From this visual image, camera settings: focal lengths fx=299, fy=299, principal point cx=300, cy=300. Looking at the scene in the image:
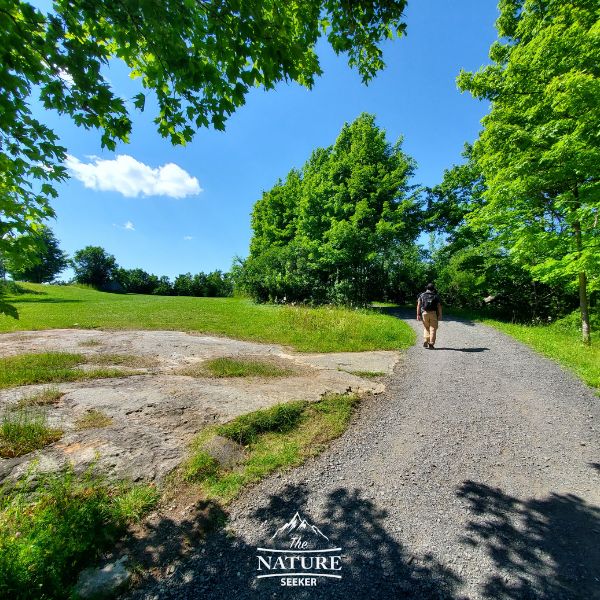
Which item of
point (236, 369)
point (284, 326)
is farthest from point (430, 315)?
point (236, 369)

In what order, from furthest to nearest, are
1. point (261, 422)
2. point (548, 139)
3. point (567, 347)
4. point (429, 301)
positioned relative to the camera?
point (429, 301) < point (548, 139) < point (567, 347) < point (261, 422)

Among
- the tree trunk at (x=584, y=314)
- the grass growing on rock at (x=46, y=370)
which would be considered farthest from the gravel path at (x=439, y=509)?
the tree trunk at (x=584, y=314)

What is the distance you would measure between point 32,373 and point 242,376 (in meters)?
4.18

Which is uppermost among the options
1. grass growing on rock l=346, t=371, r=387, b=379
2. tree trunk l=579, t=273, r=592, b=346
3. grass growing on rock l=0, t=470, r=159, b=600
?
tree trunk l=579, t=273, r=592, b=346

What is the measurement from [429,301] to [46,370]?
10.5m

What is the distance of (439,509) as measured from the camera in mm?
2994

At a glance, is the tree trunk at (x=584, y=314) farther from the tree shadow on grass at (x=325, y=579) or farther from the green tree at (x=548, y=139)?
the tree shadow on grass at (x=325, y=579)

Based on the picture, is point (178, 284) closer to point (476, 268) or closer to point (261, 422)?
point (476, 268)

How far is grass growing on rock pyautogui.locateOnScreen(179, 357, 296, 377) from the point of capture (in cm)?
680

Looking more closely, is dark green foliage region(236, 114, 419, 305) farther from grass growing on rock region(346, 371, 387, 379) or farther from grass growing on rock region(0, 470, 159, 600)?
grass growing on rock region(0, 470, 159, 600)

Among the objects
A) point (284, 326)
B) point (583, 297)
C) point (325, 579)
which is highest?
point (583, 297)

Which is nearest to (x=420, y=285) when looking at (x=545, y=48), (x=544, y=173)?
(x=544, y=173)

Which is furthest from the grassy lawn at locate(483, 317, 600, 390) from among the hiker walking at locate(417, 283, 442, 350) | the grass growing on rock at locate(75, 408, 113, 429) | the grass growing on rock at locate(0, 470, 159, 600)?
the grass growing on rock at locate(75, 408, 113, 429)

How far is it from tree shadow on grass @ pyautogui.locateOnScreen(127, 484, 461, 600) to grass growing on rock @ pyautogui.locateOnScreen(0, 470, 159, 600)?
1.76 feet
